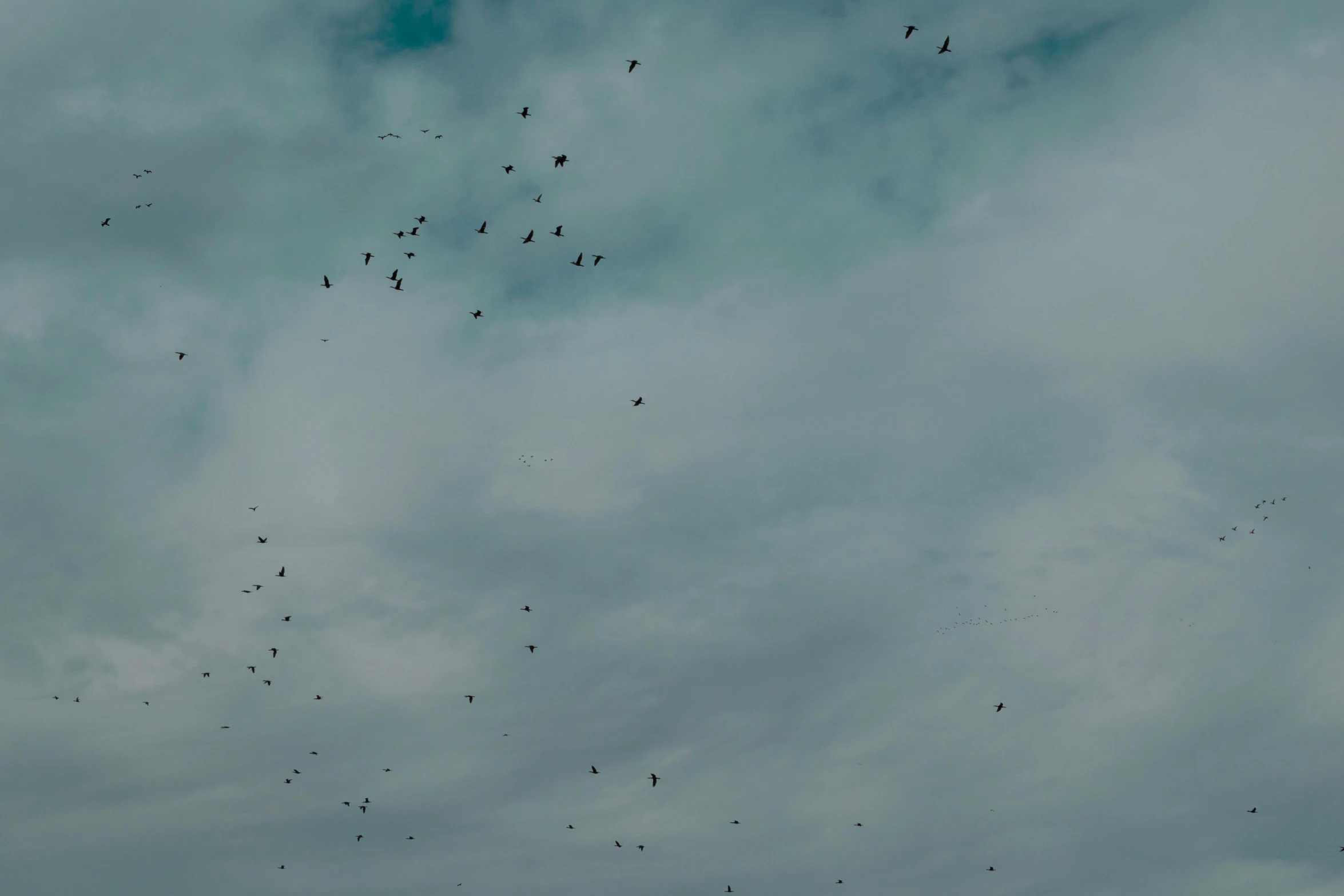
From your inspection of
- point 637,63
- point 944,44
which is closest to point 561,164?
point 637,63

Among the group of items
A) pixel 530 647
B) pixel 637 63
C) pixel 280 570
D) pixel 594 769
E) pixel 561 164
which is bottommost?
pixel 594 769

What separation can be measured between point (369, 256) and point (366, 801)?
341ft

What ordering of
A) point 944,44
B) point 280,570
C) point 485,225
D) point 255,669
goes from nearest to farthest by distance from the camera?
point 944,44
point 485,225
point 280,570
point 255,669

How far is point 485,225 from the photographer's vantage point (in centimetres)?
12638

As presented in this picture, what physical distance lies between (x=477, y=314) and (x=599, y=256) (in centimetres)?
1703

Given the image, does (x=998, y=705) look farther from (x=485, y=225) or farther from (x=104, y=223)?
(x=104, y=223)

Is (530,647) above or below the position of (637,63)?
below

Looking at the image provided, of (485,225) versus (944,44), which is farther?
(485,225)

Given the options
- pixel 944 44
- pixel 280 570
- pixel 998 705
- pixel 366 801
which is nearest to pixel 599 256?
pixel 944 44

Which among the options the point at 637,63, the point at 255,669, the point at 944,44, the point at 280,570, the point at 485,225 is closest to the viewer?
the point at 944,44

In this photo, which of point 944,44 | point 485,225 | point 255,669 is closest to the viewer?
point 944,44

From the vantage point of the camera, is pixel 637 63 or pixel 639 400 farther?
pixel 639 400

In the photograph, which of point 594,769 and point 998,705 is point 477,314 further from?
point 998,705

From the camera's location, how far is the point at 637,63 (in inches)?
4459
